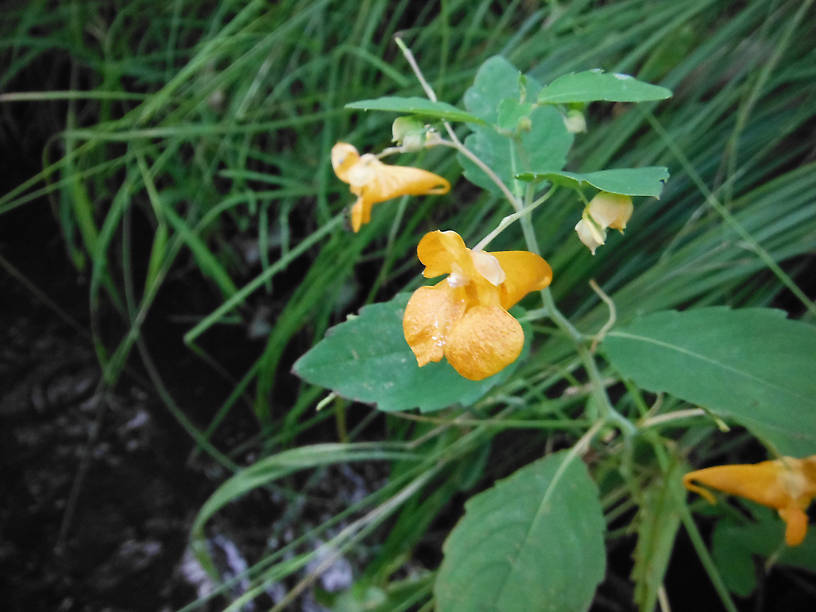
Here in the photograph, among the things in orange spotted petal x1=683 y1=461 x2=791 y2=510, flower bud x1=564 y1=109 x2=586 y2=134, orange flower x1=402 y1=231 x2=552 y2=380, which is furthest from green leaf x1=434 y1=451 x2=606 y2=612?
flower bud x1=564 y1=109 x2=586 y2=134

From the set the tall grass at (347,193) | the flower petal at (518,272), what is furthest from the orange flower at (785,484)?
the flower petal at (518,272)

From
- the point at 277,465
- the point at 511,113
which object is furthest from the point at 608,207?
the point at 277,465

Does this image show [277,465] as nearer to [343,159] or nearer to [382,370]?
[382,370]

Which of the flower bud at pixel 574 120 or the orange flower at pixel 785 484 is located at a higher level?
the flower bud at pixel 574 120

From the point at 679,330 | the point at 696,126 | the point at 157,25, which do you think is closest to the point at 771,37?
the point at 696,126

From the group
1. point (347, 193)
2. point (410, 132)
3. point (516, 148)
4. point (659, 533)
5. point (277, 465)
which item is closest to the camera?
point (410, 132)

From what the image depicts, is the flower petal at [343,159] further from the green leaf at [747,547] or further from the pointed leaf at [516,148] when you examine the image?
the green leaf at [747,547]
